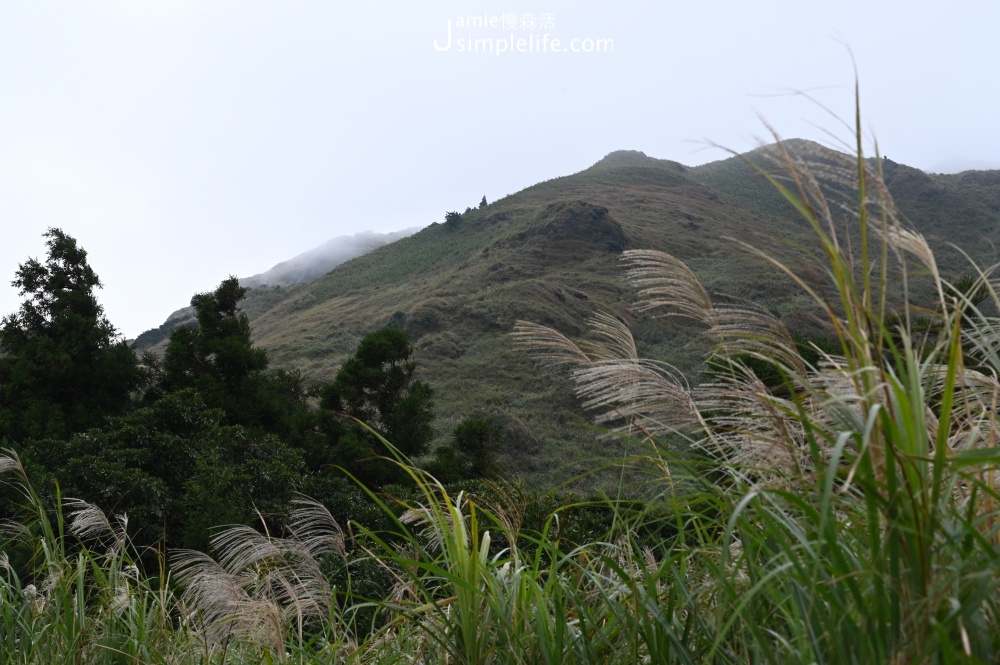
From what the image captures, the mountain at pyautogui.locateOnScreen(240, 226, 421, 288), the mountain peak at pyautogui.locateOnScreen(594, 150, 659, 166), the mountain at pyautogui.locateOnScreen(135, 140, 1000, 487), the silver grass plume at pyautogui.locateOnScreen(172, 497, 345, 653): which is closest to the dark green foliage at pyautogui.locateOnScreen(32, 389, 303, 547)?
the silver grass plume at pyautogui.locateOnScreen(172, 497, 345, 653)

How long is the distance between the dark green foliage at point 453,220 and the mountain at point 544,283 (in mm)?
663

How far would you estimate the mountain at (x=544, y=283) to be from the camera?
3309 centimetres

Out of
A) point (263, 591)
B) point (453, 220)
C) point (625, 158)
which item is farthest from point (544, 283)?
point (625, 158)

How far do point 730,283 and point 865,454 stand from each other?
47.6 meters

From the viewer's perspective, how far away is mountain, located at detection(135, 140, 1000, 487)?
3309 cm

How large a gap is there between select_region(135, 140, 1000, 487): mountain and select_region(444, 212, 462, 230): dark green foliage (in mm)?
663

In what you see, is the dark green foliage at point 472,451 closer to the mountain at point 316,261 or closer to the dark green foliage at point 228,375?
the dark green foliage at point 228,375

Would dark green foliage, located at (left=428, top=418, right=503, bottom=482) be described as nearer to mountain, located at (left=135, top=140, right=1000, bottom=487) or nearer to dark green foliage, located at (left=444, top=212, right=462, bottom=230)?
mountain, located at (left=135, top=140, right=1000, bottom=487)

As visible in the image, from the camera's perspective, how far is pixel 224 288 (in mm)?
20922

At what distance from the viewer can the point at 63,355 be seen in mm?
18297

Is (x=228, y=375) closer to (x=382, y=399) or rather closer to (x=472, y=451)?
(x=382, y=399)

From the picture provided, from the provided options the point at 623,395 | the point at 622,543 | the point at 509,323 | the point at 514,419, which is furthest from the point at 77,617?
the point at 509,323

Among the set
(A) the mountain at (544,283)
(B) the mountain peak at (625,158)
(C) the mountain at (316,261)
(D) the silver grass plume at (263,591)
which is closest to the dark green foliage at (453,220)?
(A) the mountain at (544,283)

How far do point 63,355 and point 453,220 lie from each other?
182 feet
